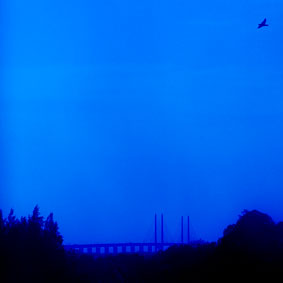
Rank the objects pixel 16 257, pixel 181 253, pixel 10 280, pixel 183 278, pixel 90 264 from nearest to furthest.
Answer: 1. pixel 10 280
2. pixel 16 257
3. pixel 183 278
4. pixel 181 253
5. pixel 90 264

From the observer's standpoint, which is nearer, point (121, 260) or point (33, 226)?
point (33, 226)

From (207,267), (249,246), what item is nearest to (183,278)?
(207,267)

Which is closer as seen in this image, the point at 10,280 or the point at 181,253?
the point at 10,280

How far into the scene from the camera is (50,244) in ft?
83.0

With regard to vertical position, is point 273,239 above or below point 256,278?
above

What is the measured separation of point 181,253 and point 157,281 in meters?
3.51

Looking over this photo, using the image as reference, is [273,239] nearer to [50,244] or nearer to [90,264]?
[50,244]

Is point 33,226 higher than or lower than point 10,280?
higher

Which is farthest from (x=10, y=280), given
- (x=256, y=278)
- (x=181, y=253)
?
(x=181, y=253)

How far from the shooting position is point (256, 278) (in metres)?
23.8

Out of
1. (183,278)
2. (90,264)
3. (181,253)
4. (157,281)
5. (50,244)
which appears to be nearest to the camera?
(50,244)

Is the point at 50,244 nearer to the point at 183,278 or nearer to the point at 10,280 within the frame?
the point at 10,280

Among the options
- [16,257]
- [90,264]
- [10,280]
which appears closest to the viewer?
[10,280]

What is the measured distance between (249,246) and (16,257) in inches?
420
